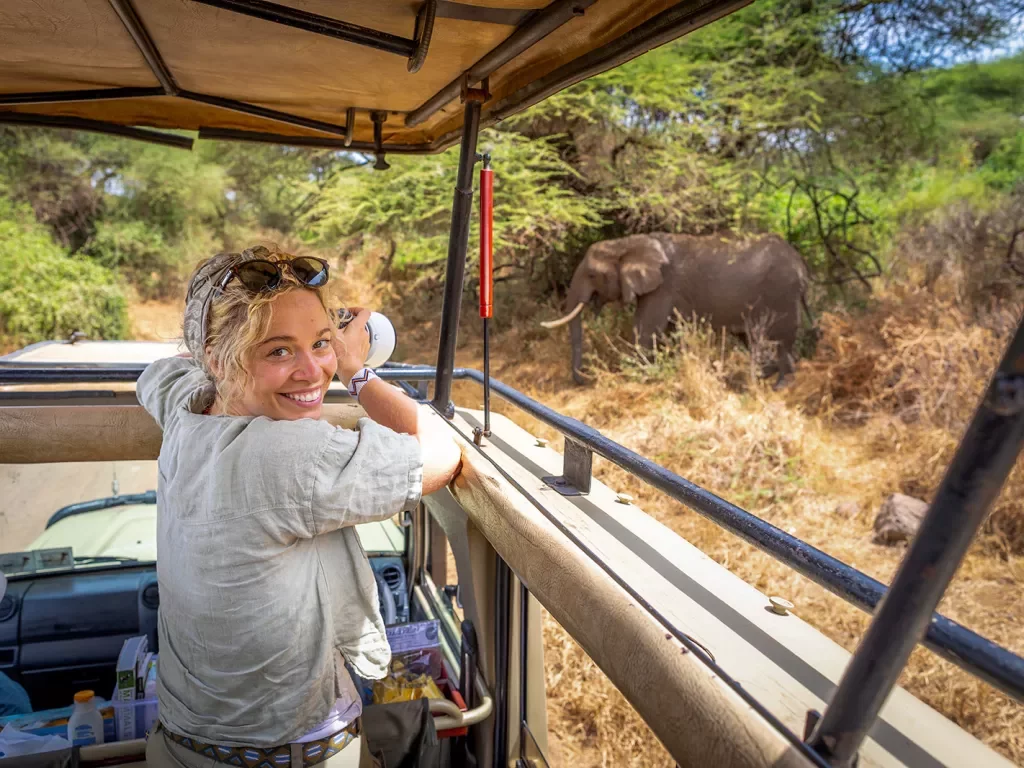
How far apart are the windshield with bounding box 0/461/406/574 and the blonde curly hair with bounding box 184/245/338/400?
1.38 meters

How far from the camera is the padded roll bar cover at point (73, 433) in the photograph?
1999mm

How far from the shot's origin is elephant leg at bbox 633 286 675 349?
10664 millimetres

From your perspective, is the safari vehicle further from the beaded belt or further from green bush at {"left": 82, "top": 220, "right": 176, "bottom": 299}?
green bush at {"left": 82, "top": 220, "right": 176, "bottom": 299}

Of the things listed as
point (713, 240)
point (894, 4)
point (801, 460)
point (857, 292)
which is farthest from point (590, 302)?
point (894, 4)

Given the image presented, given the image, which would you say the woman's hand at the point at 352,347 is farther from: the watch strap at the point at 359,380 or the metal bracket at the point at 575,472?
the metal bracket at the point at 575,472

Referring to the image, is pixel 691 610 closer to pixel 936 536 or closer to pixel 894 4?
pixel 936 536

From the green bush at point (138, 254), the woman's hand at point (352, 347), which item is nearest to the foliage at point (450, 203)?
the green bush at point (138, 254)

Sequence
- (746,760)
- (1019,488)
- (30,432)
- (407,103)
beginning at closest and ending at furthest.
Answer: (746,760) → (30,432) → (407,103) → (1019,488)

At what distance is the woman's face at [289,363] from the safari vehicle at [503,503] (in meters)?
0.39

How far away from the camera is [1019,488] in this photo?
535 cm

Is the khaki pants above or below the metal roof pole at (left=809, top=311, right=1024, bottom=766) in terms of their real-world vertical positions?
below

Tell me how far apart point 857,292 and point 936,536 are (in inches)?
481

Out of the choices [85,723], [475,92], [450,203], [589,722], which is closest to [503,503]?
[475,92]

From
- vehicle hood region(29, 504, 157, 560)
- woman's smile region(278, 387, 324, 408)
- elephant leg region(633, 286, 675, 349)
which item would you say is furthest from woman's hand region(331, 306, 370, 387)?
elephant leg region(633, 286, 675, 349)
